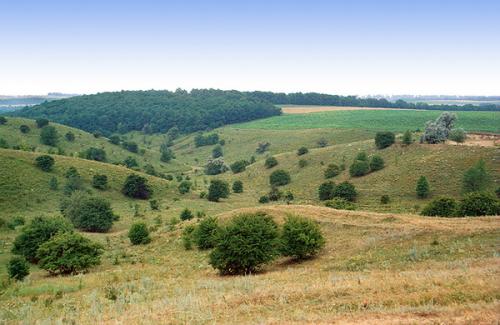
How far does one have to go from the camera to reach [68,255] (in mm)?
38469

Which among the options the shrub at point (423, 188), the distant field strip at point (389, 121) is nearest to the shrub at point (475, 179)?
the shrub at point (423, 188)

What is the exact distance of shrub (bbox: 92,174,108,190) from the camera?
3385 inches

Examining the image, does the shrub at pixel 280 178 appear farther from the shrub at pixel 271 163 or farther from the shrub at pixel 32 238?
the shrub at pixel 32 238

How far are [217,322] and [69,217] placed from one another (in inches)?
2138

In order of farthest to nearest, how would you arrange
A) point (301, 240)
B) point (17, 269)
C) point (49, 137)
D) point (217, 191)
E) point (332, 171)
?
point (49, 137), point (332, 171), point (217, 191), point (17, 269), point (301, 240)

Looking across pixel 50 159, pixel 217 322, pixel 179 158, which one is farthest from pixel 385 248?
pixel 179 158

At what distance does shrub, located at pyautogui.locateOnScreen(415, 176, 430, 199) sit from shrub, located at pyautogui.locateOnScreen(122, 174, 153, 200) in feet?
174

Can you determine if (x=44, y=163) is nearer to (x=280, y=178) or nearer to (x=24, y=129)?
(x=280, y=178)

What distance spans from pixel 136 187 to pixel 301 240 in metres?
59.3

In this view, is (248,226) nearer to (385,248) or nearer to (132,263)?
(385,248)

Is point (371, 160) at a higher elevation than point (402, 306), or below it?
below

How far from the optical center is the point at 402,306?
1595cm

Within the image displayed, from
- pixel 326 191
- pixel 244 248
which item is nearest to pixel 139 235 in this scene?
pixel 244 248

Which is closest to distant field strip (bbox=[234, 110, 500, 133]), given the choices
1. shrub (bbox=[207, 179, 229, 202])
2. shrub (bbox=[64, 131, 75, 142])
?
shrub (bbox=[64, 131, 75, 142])
